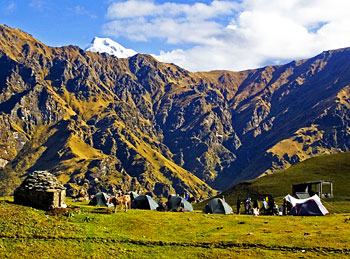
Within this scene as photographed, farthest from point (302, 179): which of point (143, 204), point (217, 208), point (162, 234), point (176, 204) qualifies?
point (162, 234)

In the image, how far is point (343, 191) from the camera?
339 feet

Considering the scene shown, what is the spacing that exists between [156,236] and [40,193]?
1604cm

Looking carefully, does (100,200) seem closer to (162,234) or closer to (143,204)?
(143,204)

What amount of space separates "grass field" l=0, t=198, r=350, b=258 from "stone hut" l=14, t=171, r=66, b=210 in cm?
161

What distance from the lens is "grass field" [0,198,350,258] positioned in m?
38.2

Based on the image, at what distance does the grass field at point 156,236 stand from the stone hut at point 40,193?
161cm

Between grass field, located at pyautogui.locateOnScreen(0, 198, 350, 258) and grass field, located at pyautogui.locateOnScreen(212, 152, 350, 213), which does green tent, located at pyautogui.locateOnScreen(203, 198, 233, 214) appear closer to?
grass field, located at pyautogui.locateOnScreen(0, 198, 350, 258)

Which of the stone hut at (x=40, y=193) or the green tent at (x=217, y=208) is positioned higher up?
the stone hut at (x=40, y=193)

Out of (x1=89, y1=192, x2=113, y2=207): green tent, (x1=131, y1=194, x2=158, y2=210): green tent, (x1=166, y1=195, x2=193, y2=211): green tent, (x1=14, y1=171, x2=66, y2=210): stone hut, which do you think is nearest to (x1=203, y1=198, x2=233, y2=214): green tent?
(x1=166, y1=195, x2=193, y2=211): green tent

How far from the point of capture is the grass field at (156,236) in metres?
38.2

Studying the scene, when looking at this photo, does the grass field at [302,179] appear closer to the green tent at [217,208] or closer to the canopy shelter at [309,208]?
the green tent at [217,208]

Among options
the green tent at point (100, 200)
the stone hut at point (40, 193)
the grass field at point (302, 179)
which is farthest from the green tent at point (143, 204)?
the grass field at point (302, 179)

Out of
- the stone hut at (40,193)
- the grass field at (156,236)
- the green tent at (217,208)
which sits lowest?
the grass field at (156,236)

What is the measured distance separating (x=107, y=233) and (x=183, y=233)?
847 centimetres
